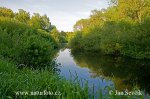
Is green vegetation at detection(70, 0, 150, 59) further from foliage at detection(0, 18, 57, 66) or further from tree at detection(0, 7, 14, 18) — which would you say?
foliage at detection(0, 18, 57, 66)

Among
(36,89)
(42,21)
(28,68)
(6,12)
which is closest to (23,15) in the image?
(6,12)

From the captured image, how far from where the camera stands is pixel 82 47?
6228 cm

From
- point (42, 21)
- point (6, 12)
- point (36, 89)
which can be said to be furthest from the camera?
point (42, 21)

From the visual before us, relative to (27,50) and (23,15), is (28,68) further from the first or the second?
(23,15)

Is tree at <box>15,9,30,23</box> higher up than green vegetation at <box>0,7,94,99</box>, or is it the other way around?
tree at <box>15,9,30,23</box>

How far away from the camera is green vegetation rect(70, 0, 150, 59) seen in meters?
37.0

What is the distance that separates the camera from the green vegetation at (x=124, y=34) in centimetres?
3700

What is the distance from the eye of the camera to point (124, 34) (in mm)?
40125

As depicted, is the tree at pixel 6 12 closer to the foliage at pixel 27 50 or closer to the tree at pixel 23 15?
the tree at pixel 23 15

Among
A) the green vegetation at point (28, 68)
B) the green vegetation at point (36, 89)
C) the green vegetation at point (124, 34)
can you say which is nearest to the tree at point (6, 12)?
the green vegetation at point (124, 34)

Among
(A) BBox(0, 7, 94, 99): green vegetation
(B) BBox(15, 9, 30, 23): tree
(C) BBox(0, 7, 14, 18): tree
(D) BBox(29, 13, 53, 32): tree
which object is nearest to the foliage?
(A) BBox(0, 7, 94, 99): green vegetation

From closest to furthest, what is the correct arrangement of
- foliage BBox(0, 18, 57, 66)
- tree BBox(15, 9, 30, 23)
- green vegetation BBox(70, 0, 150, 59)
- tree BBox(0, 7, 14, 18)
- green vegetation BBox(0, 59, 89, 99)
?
green vegetation BBox(0, 59, 89, 99), foliage BBox(0, 18, 57, 66), green vegetation BBox(70, 0, 150, 59), tree BBox(0, 7, 14, 18), tree BBox(15, 9, 30, 23)

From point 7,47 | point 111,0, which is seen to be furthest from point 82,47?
point 7,47

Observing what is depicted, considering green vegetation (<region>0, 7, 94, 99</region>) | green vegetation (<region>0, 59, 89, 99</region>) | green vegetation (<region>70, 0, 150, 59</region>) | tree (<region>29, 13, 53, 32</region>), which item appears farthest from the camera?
tree (<region>29, 13, 53, 32</region>)
